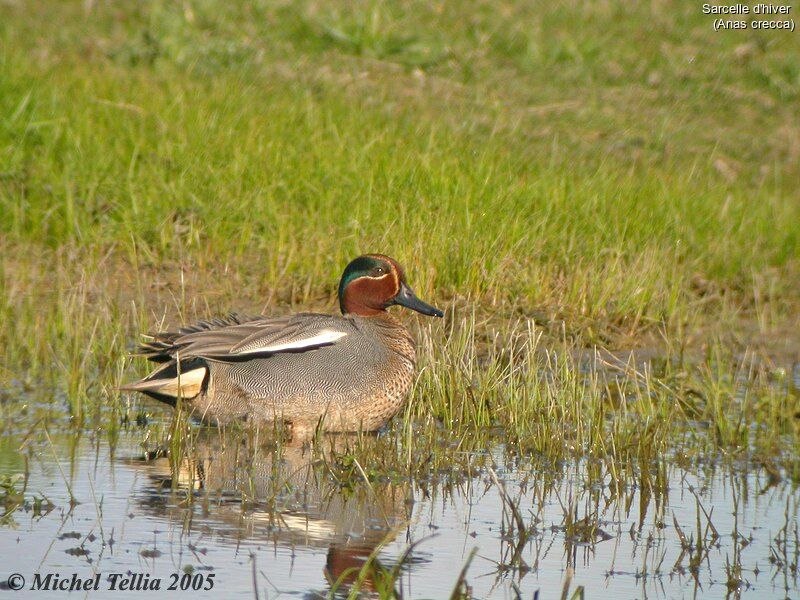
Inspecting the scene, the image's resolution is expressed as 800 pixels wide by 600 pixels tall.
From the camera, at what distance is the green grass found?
5910mm

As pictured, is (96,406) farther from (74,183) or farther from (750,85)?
(750,85)

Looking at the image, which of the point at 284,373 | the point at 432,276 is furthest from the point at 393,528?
the point at 432,276

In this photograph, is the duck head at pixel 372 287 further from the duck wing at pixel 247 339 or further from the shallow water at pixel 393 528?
the shallow water at pixel 393 528

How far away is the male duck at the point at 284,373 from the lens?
226 inches

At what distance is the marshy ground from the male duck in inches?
5.8

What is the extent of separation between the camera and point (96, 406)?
225 inches

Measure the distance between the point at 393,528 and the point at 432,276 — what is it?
333 centimetres

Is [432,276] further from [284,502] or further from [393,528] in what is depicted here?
[393,528]

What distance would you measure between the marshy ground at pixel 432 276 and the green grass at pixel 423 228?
3 centimetres

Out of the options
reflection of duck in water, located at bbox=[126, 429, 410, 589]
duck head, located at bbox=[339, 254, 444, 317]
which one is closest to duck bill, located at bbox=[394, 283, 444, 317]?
duck head, located at bbox=[339, 254, 444, 317]

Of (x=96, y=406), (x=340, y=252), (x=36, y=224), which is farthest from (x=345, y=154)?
(x=96, y=406)

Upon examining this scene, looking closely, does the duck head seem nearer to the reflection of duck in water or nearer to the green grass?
the green grass

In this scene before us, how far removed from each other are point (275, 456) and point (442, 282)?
2.53m

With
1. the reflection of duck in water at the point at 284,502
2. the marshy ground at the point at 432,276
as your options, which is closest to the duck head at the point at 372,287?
the marshy ground at the point at 432,276
